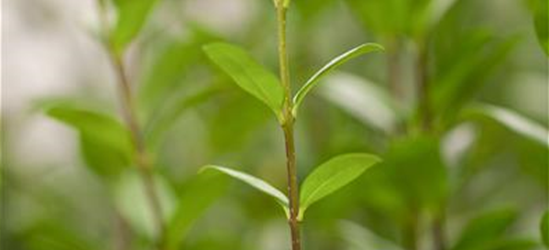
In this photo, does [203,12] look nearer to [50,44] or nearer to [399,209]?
[50,44]

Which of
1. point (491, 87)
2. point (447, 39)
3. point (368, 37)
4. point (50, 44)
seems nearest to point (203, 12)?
point (50, 44)

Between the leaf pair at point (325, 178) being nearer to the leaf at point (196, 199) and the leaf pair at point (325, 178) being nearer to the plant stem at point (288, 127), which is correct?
the plant stem at point (288, 127)

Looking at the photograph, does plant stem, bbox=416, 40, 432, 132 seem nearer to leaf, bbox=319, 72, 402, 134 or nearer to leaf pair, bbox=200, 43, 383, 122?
leaf, bbox=319, 72, 402, 134

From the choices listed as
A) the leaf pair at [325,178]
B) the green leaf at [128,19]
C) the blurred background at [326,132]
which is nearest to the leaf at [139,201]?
the blurred background at [326,132]

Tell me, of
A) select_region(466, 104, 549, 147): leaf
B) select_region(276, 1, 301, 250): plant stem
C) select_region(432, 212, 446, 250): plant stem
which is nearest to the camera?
select_region(276, 1, 301, 250): plant stem

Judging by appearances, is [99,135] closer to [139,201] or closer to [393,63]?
[139,201]

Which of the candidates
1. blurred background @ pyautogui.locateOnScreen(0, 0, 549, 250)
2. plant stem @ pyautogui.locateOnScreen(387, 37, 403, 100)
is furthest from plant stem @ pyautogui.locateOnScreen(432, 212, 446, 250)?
plant stem @ pyautogui.locateOnScreen(387, 37, 403, 100)

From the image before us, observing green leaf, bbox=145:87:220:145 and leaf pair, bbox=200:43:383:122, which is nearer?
leaf pair, bbox=200:43:383:122
